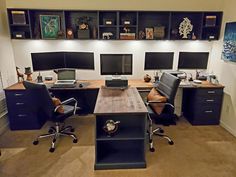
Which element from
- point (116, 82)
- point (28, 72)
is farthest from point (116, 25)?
point (28, 72)

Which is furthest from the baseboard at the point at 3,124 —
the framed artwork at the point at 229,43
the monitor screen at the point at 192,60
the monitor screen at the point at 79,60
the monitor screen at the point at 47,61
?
the framed artwork at the point at 229,43

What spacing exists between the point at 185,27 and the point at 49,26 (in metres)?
2.49

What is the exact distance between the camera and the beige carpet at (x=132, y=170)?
230 centimetres

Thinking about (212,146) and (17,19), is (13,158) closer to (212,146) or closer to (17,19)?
(17,19)

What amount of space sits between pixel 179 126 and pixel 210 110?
0.62m

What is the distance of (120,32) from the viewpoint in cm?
356

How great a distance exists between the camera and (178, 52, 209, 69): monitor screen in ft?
11.9

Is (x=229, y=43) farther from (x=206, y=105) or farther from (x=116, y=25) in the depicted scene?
(x=116, y=25)

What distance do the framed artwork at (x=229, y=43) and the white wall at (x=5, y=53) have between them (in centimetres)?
377

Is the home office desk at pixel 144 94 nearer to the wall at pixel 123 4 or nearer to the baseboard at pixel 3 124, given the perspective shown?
the baseboard at pixel 3 124

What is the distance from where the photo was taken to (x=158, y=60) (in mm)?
3617

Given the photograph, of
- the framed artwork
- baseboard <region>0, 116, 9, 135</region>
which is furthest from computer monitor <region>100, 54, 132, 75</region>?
baseboard <region>0, 116, 9, 135</region>

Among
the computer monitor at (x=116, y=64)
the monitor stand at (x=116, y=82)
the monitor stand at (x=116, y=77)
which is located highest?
the computer monitor at (x=116, y=64)

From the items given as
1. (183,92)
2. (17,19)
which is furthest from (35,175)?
(183,92)
